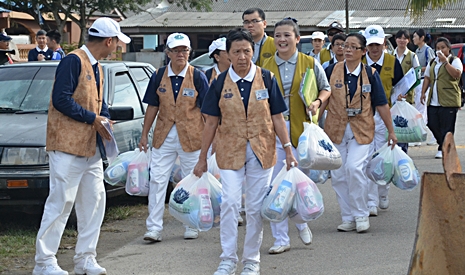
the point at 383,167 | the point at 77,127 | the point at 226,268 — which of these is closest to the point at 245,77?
the point at 77,127

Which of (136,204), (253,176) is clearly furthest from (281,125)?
A: (136,204)

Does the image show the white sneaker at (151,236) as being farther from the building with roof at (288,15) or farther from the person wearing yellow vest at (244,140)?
the building with roof at (288,15)

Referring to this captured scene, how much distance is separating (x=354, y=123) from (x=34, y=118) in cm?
322

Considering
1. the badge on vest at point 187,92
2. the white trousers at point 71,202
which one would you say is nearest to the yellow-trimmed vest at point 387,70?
the badge on vest at point 187,92

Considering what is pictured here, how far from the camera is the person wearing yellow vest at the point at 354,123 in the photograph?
7750 mm

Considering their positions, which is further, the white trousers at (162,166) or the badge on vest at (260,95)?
the white trousers at (162,166)

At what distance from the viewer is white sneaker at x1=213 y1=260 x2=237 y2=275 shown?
5.98m

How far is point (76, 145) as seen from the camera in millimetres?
6016

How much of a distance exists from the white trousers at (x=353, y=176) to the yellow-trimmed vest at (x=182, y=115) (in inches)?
55.4

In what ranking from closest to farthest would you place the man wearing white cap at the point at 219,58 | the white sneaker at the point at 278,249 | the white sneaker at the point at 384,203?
the white sneaker at the point at 278,249 → the man wearing white cap at the point at 219,58 → the white sneaker at the point at 384,203

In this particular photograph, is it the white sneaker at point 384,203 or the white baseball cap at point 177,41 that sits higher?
the white baseball cap at point 177,41

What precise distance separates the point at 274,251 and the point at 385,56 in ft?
10.0

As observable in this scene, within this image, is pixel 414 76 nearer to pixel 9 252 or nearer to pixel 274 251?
Result: pixel 274 251

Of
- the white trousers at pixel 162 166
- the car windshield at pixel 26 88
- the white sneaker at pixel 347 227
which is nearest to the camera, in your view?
the white trousers at pixel 162 166
